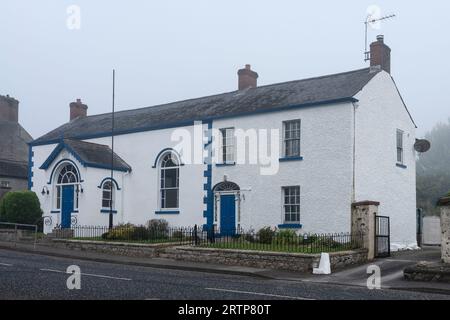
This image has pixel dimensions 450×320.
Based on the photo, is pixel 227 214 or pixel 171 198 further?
pixel 171 198

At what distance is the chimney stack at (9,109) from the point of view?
46.1 m

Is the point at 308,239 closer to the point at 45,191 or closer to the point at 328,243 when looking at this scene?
the point at 328,243

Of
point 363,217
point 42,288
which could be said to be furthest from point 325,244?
point 42,288

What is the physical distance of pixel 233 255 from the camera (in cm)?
2056

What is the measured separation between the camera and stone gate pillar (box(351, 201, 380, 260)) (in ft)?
69.9

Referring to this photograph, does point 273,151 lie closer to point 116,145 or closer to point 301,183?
point 301,183

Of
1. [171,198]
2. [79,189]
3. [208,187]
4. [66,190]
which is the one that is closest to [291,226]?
[208,187]

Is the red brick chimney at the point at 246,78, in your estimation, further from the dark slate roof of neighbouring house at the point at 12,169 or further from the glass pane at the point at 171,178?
the dark slate roof of neighbouring house at the point at 12,169

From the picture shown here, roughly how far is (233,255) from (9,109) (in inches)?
1273

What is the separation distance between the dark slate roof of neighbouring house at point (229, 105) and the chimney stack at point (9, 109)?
11582mm

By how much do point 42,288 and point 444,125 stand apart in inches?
3837

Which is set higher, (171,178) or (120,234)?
(171,178)

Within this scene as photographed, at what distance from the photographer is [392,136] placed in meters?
26.5

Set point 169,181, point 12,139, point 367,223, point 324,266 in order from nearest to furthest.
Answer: point 324,266
point 367,223
point 169,181
point 12,139
